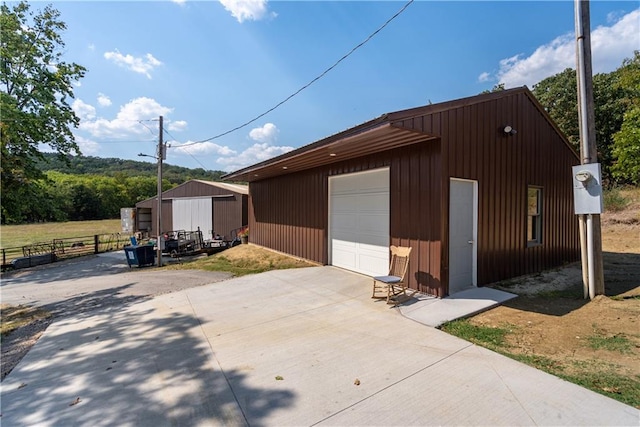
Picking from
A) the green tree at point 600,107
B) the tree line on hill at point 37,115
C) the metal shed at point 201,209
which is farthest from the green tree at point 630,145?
the metal shed at point 201,209

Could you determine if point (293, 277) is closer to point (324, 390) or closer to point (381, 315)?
point (381, 315)

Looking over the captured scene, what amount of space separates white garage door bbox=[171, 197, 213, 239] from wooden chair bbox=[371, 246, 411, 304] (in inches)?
609

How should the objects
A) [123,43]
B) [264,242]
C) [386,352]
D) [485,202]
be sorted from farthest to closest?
1. [264,242]
2. [123,43]
3. [485,202]
4. [386,352]

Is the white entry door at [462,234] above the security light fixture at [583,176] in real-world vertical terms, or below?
below

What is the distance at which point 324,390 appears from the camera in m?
2.57

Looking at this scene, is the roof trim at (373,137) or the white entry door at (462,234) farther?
the white entry door at (462,234)

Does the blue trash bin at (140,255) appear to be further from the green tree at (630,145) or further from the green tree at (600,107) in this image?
the green tree at (600,107)

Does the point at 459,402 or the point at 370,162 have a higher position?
the point at 370,162

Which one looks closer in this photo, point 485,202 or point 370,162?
point 485,202

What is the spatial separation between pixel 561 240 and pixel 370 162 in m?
6.23

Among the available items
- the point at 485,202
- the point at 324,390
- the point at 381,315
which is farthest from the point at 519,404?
the point at 485,202

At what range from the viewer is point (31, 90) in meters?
12.8

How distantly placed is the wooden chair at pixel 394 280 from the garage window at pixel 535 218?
3.88 metres

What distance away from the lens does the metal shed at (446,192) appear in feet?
17.0
